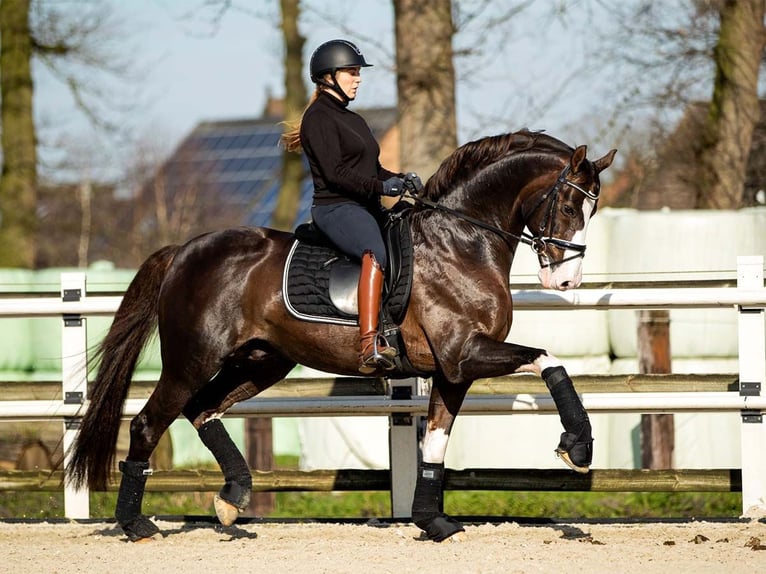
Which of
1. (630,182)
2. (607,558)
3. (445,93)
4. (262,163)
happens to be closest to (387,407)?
(607,558)

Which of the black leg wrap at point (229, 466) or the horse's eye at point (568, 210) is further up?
the horse's eye at point (568, 210)

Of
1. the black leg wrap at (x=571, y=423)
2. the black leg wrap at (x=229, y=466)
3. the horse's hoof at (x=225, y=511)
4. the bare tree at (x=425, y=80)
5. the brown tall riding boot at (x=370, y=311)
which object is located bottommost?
the horse's hoof at (x=225, y=511)

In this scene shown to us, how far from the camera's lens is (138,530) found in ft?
21.8

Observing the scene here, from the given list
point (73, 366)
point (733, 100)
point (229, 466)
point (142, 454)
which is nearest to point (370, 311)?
point (229, 466)

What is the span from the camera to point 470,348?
611cm

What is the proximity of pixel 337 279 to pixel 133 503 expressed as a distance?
178 cm

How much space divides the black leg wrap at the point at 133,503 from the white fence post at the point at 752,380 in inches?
138

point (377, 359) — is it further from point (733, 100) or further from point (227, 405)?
point (733, 100)

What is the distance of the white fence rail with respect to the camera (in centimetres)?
680

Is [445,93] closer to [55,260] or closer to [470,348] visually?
[470,348]

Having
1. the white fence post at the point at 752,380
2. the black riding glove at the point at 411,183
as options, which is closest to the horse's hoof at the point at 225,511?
the black riding glove at the point at 411,183

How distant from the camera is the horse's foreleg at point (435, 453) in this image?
6.43 metres

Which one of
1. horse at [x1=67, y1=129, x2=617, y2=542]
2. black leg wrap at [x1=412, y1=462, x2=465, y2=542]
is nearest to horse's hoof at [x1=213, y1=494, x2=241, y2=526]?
horse at [x1=67, y1=129, x2=617, y2=542]

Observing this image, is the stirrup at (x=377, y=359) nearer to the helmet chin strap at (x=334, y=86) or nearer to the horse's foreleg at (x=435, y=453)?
the horse's foreleg at (x=435, y=453)
